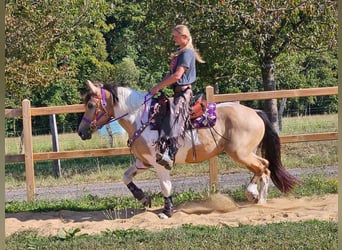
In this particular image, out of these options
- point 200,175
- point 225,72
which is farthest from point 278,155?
point 225,72

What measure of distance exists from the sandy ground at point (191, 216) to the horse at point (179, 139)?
0.88 ft

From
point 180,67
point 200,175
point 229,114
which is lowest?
point 200,175

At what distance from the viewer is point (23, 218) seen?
833 cm

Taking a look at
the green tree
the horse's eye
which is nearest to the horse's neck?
the horse's eye

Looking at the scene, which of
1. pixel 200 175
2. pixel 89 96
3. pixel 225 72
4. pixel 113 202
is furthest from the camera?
pixel 225 72

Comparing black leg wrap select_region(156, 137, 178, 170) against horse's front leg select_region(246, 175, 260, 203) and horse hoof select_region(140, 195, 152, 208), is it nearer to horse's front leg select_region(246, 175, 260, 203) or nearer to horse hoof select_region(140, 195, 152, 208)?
horse hoof select_region(140, 195, 152, 208)

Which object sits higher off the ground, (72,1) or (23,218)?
(72,1)

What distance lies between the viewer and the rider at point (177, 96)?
760 cm

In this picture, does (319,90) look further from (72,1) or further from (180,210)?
(72,1)

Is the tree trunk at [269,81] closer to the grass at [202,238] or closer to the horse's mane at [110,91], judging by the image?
the horse's mane at [110,91]

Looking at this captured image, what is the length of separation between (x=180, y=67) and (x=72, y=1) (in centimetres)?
725

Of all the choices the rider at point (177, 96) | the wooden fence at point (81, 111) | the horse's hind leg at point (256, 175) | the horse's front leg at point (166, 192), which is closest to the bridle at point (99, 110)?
the rider at point (177, 96)

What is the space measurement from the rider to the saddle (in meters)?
0.13

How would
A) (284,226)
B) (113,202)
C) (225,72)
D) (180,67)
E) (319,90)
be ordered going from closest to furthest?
1. (284,226)
2. (180,67)
3. (113,202)
4. (319,90)
5. (225,72)
